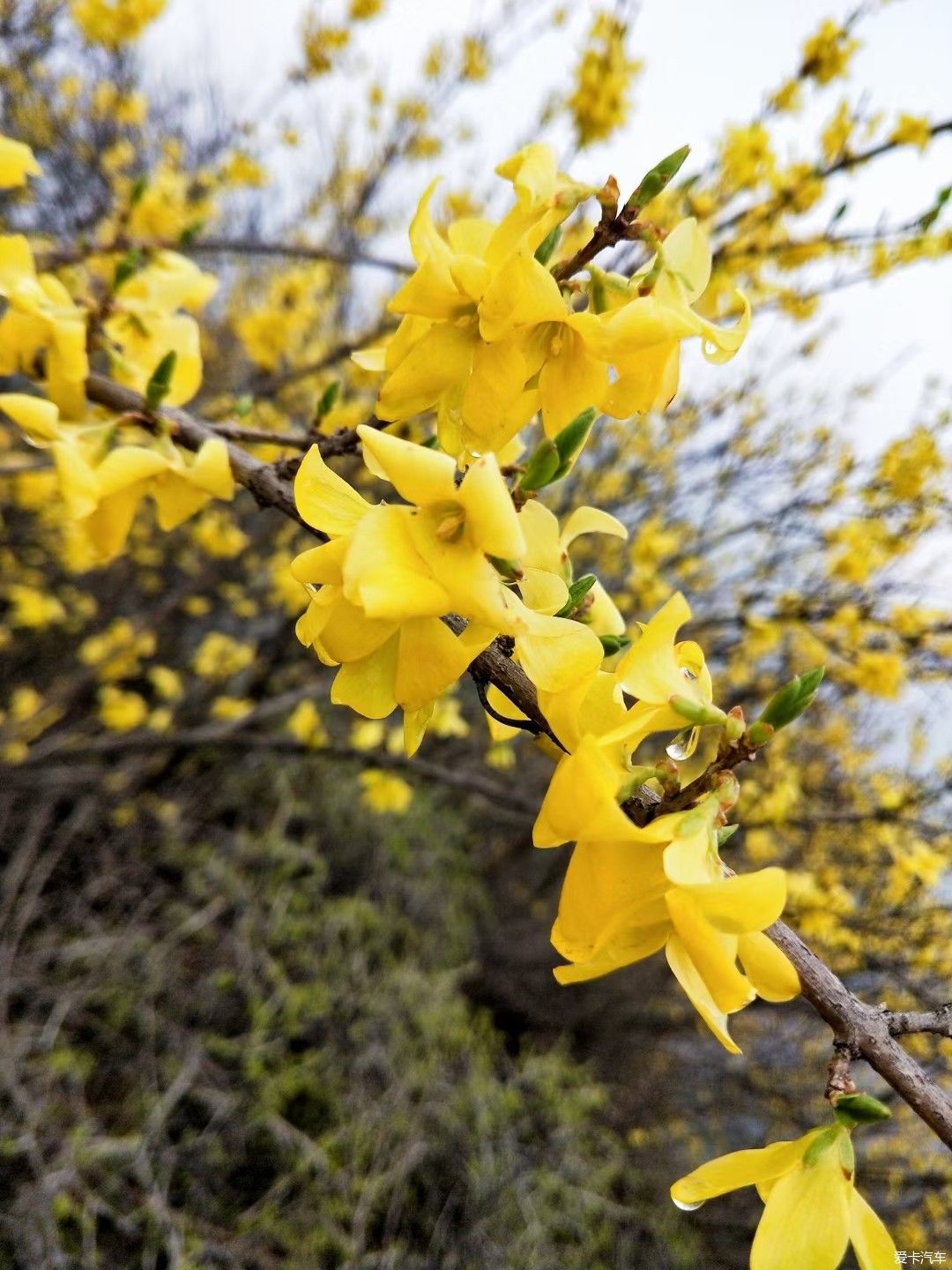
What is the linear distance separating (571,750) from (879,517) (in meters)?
3.10

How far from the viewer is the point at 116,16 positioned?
290 centimetres

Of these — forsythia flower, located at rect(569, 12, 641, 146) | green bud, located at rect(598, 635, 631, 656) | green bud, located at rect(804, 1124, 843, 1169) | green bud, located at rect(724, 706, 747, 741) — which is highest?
forsythia flower, located at rect(569, 12, 641, 146)

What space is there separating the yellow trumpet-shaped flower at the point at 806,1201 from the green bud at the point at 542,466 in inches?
21.0

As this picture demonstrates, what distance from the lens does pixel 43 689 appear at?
15.0 ft

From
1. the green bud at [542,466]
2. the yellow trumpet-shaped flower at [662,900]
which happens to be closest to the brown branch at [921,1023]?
the yellow trumpet-shaped flower at [662,900]

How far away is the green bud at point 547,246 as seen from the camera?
62 centimetres

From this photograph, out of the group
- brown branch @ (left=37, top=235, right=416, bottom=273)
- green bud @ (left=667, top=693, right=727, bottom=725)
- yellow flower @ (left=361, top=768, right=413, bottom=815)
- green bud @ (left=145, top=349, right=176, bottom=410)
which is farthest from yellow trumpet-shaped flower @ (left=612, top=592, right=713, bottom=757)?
yellow flower @ (left=361, top=768, right=413, bottom=815)

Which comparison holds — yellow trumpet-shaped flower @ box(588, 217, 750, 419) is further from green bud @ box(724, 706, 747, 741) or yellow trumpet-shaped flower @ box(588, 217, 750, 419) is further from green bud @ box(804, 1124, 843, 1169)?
green bud @ box(804, 1124, 843, 1169)

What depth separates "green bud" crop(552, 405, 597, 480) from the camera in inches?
23.3

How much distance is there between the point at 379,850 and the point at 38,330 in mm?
3930

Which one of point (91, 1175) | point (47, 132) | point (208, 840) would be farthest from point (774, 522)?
point (47, 132)

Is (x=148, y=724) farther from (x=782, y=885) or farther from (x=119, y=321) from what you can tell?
(x=782, y=885)

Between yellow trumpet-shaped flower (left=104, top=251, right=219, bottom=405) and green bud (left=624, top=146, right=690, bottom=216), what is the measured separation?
2.46 feet

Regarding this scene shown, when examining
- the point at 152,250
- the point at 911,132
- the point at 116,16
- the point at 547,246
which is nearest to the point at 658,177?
the point at 547,246
